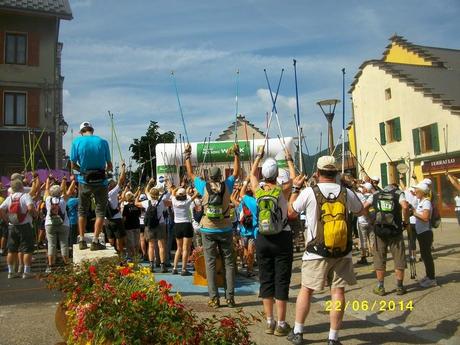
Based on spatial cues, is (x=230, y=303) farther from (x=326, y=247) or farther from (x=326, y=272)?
(x=326, y=247)

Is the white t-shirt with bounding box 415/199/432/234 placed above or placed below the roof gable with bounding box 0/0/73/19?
below

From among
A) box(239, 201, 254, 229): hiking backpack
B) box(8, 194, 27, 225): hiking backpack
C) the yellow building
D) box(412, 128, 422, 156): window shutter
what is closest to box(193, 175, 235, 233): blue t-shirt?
box(239, 201, 254, 229): hiking backpack

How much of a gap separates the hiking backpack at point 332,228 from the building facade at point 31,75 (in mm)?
19547

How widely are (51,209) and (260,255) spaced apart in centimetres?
560

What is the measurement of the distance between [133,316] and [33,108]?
2170cm

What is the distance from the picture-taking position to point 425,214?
7844mm

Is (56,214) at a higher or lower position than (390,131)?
lower

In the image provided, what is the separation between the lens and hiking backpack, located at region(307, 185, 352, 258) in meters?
4.67

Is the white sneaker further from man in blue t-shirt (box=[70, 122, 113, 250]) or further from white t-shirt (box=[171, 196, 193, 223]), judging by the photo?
man in blue t-shirt (box=[70, 122, 113, 250])

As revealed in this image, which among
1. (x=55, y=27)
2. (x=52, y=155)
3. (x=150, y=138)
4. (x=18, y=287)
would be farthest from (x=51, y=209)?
(x=150, y=138)

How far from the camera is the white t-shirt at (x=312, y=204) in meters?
4.82

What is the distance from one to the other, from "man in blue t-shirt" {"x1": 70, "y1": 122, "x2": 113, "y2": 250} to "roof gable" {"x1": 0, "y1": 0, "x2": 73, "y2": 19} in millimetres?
18710

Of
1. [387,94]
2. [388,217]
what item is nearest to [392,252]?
[388,217]

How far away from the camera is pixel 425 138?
1013 inches
